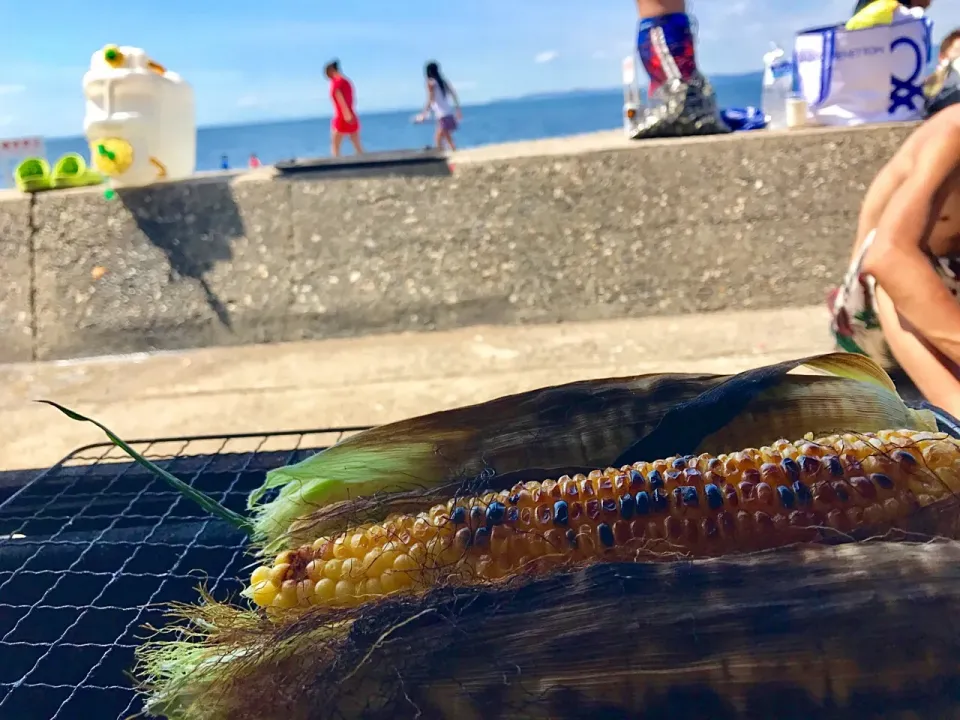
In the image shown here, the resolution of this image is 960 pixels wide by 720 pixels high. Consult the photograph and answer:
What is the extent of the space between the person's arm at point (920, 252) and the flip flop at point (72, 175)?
3.94 meters

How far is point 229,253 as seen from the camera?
405 centimetres

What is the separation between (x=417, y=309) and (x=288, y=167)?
41.1 inches

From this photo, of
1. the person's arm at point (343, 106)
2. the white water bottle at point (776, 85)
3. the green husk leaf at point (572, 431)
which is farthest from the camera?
the person's arm at point (343, 106)

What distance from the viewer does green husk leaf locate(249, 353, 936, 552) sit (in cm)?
125

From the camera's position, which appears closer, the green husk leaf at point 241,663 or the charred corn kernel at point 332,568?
the green husk leaf at point 241,663

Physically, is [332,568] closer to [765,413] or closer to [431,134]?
[765,413]

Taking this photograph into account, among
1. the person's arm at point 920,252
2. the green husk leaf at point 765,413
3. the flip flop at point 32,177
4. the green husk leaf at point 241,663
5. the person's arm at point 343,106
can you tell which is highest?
the person's arm at point 343,106

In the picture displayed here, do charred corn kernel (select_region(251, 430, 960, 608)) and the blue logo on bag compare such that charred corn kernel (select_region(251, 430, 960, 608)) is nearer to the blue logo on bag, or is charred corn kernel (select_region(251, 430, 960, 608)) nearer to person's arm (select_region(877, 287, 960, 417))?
person's arm (select_region(877, 287, 960, 417))

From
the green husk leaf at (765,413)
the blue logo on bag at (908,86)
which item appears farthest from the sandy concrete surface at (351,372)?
the green husk leaf at (765,413)

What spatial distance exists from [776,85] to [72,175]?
14.3 feet

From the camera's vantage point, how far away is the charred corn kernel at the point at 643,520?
102 centimetres

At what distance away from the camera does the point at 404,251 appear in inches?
160

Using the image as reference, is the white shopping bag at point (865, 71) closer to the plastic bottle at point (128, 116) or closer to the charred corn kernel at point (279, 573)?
the plastic bottle at point (128, 116)

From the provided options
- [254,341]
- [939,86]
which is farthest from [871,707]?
A: [939,86]
